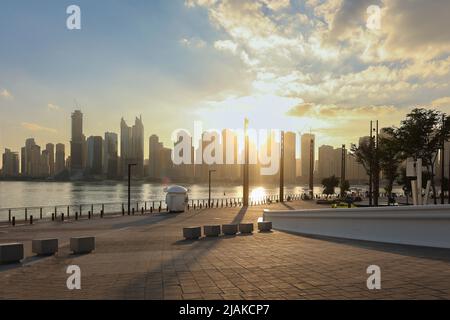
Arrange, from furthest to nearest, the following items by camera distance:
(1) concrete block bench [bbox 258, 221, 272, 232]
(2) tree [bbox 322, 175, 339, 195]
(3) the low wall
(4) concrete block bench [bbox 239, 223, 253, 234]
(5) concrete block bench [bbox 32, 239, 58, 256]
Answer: (2) tree [bbox 322, 175, 339, 195] < (1) concrete block bench [bbox 258, 221, 272, 232] < (4) concrete block bench [bbox 239, 223, 253, 234] < (5) concrete block bench [bbox 32, 239, 58, 256] < (3) the low wall

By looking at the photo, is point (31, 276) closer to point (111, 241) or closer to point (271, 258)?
point (271, 258)

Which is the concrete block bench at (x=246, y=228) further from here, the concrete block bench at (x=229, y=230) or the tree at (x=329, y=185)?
the tree at (x=329, y=185)

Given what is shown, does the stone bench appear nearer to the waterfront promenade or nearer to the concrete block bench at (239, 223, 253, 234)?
the waterfront promenade

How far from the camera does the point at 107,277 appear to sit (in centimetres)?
870

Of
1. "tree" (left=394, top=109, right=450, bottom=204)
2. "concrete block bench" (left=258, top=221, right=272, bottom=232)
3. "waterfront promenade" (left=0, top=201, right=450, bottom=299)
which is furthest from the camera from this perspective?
"tree" (left=394, top=109, right=450, bottom=204)

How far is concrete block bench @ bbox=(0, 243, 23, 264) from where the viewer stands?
10.6 metres

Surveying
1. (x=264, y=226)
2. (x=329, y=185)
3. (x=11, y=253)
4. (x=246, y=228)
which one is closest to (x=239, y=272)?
(x=11, y=253)

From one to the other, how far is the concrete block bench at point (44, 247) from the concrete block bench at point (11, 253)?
1.22 m

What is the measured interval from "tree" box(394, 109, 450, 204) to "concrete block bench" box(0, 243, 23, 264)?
22.1m

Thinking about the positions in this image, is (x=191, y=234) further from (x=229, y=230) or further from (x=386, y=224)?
(x=386, y=224)

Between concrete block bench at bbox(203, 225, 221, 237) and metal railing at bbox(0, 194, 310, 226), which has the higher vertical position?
concrete block bench at bbox(203, 225, 221, 237)

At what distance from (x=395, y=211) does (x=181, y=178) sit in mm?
162777

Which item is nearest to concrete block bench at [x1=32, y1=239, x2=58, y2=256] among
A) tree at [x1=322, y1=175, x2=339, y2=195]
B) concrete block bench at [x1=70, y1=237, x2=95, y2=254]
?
concrete block bench at [x1=70, y1=237, x2=95, y2=254]

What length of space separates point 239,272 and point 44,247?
676 centimetres
